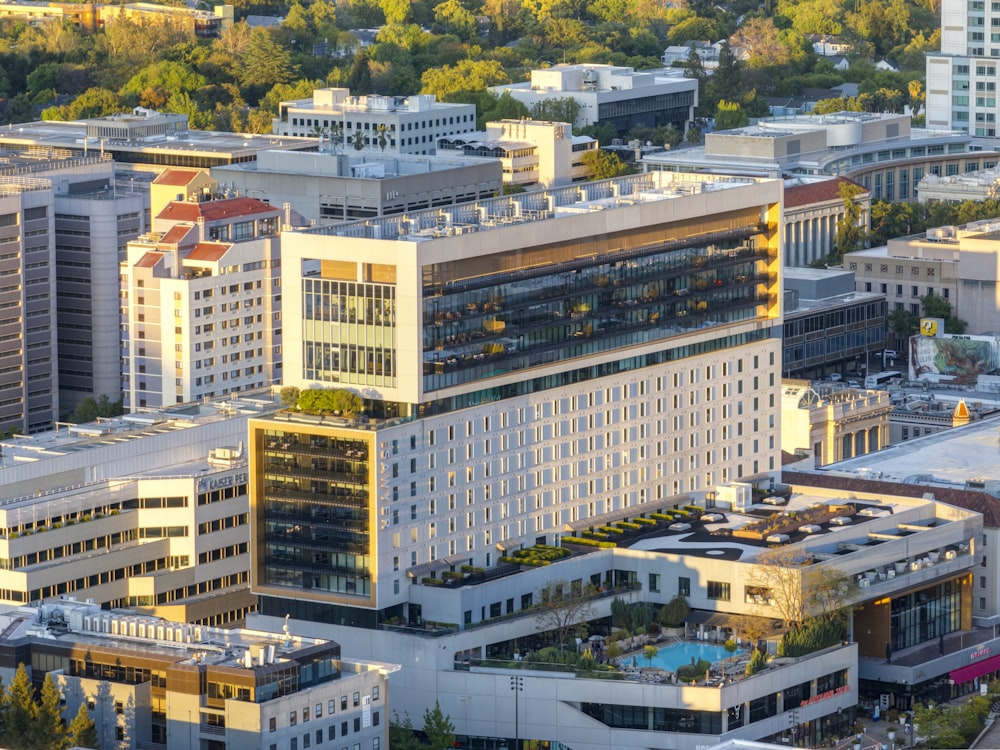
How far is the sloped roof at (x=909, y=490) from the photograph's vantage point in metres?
173

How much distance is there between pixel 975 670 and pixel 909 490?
50.0 ft

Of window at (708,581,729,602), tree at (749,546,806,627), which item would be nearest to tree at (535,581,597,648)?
window at (708,581,729,602)

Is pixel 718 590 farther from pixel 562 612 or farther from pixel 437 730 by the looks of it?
pixel 437 730

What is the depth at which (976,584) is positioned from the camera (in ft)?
562

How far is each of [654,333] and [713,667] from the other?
83.9ft

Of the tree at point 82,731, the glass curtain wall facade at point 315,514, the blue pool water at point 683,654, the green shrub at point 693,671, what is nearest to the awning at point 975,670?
the blue pool water at point 683,654

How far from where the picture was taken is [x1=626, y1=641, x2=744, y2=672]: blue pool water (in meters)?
151

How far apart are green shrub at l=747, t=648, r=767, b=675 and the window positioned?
26.0ft

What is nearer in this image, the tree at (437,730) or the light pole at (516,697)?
the tree at (437,730)

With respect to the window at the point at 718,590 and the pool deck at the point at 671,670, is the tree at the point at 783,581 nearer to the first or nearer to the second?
the window at the point at 718,590

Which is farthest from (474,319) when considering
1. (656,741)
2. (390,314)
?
(656,741)

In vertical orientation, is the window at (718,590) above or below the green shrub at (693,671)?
above

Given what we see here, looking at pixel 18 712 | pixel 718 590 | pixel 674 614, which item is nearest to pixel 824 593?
pixel 718 590

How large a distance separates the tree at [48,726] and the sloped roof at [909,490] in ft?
199
